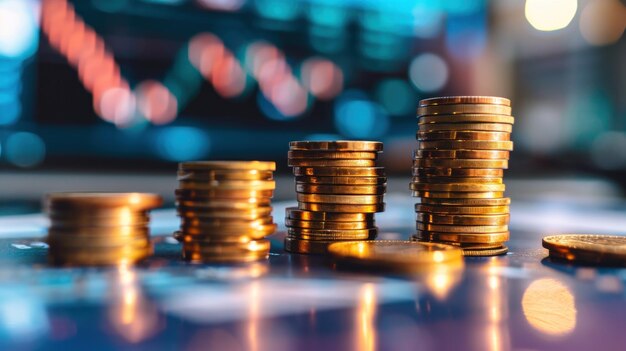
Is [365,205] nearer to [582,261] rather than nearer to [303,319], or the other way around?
[582,261]

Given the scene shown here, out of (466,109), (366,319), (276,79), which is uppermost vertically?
(276,79)

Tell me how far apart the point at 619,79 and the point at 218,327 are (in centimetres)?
658

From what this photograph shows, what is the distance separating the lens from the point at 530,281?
40.1 inches

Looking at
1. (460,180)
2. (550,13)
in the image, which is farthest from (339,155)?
(550,13)

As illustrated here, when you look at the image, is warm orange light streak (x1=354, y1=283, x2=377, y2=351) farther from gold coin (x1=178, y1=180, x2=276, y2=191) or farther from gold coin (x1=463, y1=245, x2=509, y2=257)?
gold coin (x1=463, y1=245, x2=509, y2=257)

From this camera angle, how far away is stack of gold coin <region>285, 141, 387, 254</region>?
136 cm

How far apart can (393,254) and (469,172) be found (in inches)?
13.9

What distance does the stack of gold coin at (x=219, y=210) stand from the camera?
1188 millimetres

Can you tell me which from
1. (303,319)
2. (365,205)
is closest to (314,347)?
(303,319)

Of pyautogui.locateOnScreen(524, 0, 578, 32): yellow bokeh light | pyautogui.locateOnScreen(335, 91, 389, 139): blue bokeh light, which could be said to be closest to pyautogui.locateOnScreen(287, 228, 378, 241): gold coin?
pyautogui.locateOnScreen(335, 91, 389, 139): blue bokeh light

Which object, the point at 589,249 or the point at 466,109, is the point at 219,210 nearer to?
the point at 466,109

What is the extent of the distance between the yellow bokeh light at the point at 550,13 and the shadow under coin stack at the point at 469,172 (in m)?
5.36

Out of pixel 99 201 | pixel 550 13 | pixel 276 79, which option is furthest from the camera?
pixel 550 13

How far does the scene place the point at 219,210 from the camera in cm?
119
